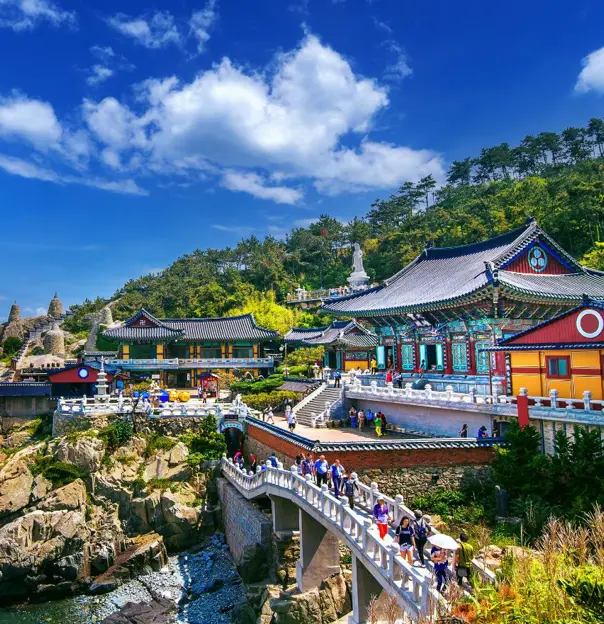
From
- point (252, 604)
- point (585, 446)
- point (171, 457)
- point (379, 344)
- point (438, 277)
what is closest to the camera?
point (585, 446)

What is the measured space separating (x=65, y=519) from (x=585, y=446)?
22.9m

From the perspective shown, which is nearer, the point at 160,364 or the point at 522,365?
the point at 522,365

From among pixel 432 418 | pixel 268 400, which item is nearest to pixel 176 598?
pixel 432 418

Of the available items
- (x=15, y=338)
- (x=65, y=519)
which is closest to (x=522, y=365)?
(x=65, y=519)

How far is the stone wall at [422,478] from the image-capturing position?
20.8 meters

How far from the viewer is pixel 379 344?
3641cm

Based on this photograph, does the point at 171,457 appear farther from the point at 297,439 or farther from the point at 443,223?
the point at 443,223

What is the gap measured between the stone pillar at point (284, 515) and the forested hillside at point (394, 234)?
158 ft

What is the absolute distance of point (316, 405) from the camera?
3262 cm

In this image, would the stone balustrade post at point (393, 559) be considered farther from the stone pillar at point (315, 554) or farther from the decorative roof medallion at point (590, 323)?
the decorative roof medallion at point (590, 323)

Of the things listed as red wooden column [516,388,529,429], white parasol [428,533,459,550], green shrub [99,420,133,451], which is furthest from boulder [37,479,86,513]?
white parasol [428,533,459,550]

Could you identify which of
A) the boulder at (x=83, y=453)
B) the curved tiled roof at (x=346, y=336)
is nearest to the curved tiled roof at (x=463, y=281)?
the curved tiled roof at (x=346, y=336)

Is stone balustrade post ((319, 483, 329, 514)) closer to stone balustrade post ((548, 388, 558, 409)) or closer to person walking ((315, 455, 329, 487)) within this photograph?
person walking ((315, 455, 329, 487))

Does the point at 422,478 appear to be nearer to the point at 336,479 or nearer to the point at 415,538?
the point at 336,479
